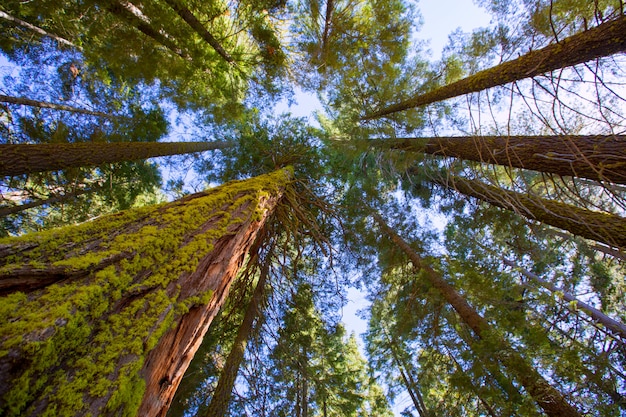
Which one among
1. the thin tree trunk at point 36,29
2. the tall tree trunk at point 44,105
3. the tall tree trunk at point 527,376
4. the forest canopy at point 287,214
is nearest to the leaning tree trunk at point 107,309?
the forest canopy at point 287,214

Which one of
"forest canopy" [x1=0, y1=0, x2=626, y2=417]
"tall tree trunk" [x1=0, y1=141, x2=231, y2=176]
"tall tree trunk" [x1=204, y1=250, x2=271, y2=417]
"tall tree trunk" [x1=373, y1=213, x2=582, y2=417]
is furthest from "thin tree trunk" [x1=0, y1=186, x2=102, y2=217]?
"tall tree trunk" [x1=373, y1=213, x2=582, y2=417]

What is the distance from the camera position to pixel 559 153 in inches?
124

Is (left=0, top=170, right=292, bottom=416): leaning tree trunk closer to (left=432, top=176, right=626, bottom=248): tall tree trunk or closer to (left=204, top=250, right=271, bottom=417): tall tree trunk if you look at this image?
(left=432, top=176, right=626, bottom=248): tall tree trunk

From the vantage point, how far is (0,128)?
6.18m

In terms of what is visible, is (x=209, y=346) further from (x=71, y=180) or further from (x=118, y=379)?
(x=118, y=379)

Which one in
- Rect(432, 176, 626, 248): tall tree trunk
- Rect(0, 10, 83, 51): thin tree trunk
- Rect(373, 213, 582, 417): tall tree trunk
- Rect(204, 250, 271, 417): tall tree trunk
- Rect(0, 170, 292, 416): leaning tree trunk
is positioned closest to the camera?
Rect(0, 170, 292, 416): leaning tree trunk

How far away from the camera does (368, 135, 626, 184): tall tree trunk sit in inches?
98.8

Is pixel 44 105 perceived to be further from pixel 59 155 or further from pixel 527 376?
pixel 527 376

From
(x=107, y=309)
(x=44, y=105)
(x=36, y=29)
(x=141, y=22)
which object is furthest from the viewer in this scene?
(x=36, y=29)

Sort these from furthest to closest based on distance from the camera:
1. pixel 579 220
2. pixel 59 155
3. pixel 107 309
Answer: pixel 59 155 → pixel 579 220 → pixel 107 309

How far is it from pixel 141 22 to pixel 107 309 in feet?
25.1

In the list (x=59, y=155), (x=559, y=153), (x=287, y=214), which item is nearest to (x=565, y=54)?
(x=559, y=153)

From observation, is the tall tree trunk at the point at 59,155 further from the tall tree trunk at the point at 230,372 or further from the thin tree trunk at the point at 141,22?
the tall tree trunk at the point at 230,372

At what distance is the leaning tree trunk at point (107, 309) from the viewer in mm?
879
